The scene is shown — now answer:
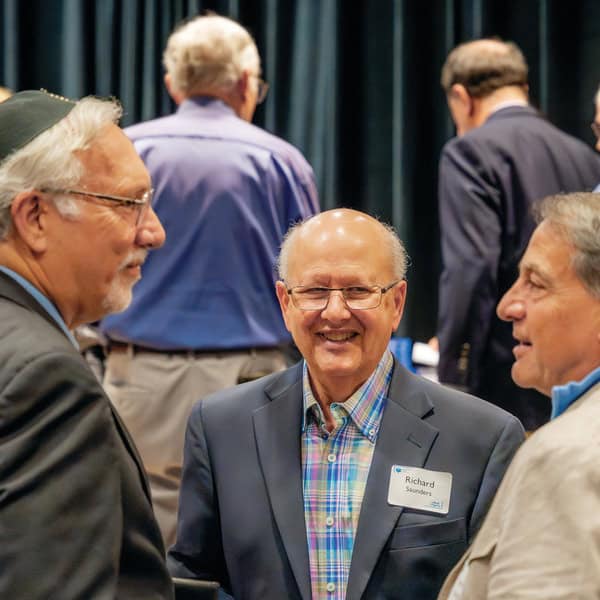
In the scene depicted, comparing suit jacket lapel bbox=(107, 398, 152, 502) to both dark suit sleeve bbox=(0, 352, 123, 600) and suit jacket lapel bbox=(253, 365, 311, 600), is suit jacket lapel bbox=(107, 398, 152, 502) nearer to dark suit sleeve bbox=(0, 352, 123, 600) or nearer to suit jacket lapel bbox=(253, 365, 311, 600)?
dark suit sleeve bbox=(0, 352, 123, 600)

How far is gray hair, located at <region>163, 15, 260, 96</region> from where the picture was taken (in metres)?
3.51

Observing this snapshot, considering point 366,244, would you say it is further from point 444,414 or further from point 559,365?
point 559,365

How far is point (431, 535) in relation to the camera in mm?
1991

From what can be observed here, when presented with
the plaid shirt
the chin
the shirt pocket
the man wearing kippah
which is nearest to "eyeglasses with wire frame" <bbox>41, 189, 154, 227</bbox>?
the man wearing kippah

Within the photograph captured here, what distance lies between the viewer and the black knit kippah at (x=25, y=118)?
1.76 m

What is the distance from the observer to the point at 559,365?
1.81 m

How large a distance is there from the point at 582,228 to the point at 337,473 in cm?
64

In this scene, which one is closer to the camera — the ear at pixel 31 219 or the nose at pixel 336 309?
the ear at pixel 31 219

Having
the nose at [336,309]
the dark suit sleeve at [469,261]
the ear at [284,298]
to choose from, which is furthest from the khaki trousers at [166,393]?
the nose at [336,309]

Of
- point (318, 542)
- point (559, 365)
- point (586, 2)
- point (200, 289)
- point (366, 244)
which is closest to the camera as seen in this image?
point (559, 365)

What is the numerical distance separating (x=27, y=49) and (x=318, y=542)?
362cm

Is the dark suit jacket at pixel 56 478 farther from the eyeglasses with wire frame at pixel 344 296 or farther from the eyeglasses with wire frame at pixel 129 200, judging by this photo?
the eyeglasses with wire frame at pixel 344 296

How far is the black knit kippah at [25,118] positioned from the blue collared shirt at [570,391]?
2.94 ft

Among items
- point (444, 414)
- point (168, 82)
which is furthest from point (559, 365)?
point (168, 82)
